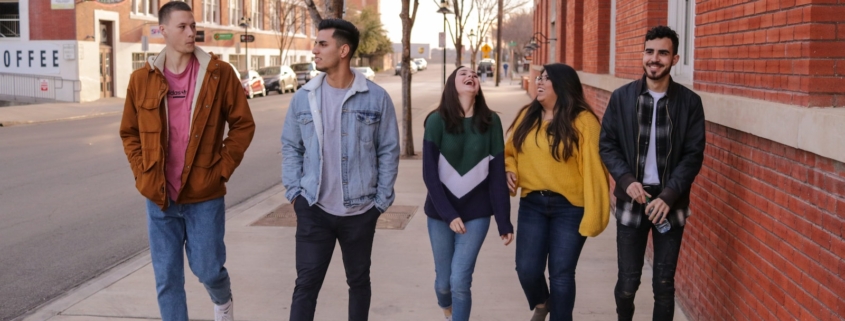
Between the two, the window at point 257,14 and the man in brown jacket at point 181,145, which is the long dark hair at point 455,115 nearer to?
the man in brown jacket at point 181,145

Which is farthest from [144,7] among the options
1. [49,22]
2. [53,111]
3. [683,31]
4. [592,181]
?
[592,181]

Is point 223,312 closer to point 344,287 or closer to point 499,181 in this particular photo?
point 344,287

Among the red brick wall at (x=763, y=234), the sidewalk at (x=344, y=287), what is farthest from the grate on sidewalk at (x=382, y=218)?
the red brick wall at (x=763, y=234)

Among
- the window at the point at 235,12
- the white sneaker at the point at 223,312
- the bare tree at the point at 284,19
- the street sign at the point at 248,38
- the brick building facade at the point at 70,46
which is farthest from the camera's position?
the bare tree at the point at 284,19

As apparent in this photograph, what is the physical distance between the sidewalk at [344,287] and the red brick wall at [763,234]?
67 centimetres

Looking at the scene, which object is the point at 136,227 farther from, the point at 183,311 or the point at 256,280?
the point at 183,311

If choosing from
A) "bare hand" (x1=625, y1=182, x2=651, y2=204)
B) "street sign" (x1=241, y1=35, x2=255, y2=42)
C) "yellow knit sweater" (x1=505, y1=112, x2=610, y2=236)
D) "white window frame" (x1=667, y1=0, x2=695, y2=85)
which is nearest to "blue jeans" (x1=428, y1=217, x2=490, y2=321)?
"yellow knit sweater" (x1=505, y1=112, x2=610, y2=236)

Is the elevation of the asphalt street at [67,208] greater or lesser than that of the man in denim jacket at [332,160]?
lesser

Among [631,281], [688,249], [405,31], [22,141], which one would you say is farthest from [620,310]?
[22,141]

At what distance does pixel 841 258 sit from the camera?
346cm

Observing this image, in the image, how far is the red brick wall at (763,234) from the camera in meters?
3.61

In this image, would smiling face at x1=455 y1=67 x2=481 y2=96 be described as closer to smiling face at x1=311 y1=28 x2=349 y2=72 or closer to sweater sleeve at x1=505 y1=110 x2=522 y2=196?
sweater sleeve at x1=505 y1=110 x2=522 y2=196

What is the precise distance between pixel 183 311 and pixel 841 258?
3.20m

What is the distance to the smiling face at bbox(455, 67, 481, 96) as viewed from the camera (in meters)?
4.94
